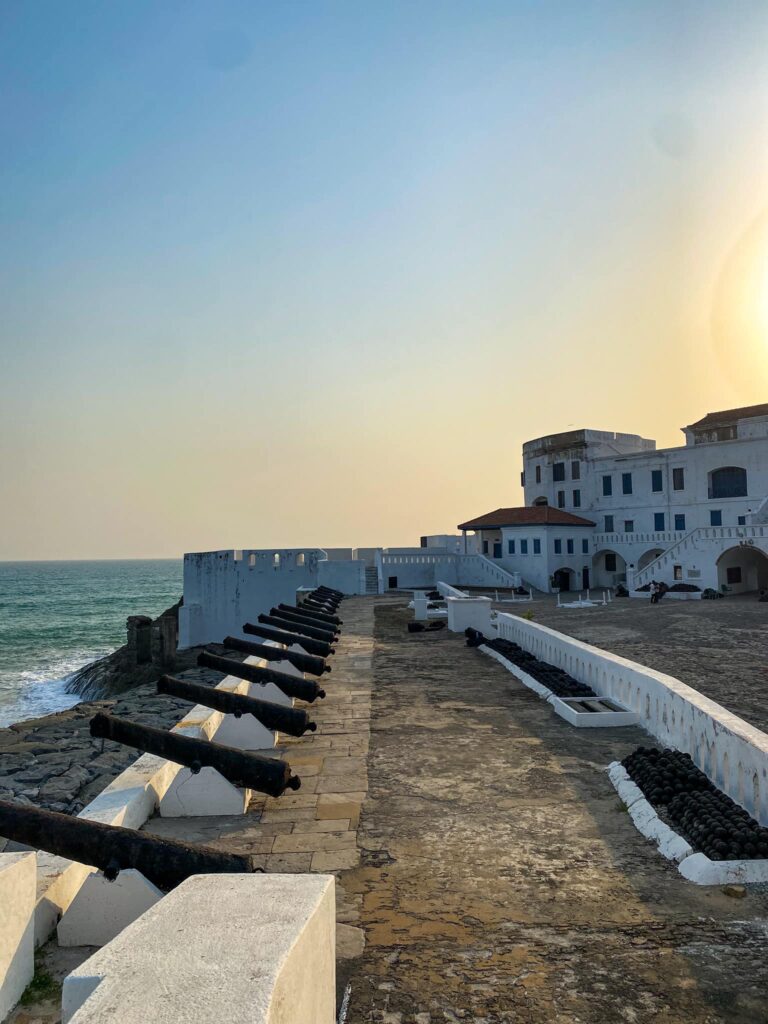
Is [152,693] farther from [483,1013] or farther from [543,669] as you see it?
[483,1013]

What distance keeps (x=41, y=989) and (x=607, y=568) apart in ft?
150

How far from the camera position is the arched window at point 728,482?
4138cm

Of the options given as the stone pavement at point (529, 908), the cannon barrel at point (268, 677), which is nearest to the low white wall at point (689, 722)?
the stone pavement at point (529, 908)

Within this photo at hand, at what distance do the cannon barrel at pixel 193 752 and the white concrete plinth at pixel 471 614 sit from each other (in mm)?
13762

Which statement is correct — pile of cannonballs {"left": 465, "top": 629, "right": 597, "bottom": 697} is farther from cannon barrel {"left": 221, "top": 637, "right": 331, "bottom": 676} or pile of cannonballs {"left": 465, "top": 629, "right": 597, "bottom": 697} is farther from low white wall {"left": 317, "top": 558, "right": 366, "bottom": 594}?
low white wall {"left": 317, "top": 558, "right": 366, "bottom": 594}

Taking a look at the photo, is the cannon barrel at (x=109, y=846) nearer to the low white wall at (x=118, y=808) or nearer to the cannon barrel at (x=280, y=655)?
the low white wall at (x=118, y=808)

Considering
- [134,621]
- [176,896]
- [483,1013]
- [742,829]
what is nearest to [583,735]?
[742,829]

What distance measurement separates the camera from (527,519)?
44656 millimetres

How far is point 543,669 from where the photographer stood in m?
12.8

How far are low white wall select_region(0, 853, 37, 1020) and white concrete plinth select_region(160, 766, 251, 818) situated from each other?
2.54 metres

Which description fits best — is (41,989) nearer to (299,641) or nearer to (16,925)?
(16,925)

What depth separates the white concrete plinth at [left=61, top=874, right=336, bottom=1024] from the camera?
2021 mm

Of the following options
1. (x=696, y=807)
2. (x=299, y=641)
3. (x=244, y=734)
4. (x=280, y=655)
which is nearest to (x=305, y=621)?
(x=299, y=641)

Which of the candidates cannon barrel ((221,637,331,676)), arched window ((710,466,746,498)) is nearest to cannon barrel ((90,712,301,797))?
cannon barrel ((221,637,331,676))
